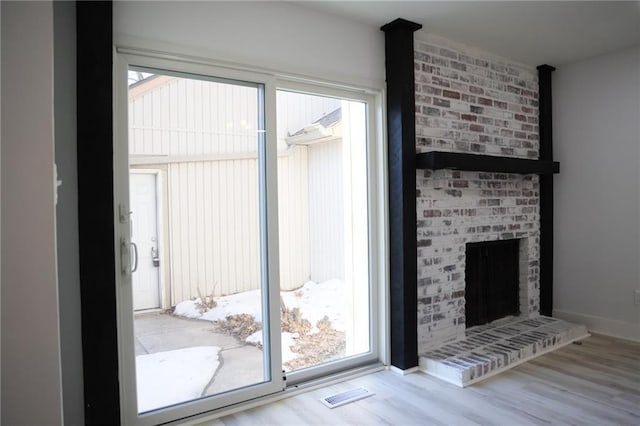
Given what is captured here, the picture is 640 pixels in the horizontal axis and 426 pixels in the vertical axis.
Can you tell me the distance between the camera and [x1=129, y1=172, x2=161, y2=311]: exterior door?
2.32 m

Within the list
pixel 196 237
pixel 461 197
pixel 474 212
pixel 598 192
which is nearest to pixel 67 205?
pixel 196 237

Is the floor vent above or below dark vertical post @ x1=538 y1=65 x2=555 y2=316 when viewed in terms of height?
below

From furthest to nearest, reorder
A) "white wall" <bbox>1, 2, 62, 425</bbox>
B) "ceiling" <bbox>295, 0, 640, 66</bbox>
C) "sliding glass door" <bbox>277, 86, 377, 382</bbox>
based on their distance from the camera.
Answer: "sliding glass door" <bbox>277, 86, 377, 382</bbox> < "ceiling" <bbox>295, 0, 640, 66</bbox> < "white wall" <bbox>1, 2, 62, 425</bbox>

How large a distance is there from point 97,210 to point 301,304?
4.73 ft

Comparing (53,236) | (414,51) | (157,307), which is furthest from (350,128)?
(53,236)

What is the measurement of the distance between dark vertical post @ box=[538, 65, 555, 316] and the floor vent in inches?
91.9

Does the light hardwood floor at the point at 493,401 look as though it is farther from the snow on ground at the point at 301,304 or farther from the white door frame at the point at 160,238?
the white door frame at the point at 160,238

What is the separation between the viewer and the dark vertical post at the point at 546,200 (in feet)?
13.5

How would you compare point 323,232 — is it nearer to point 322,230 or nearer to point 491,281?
point 322,230

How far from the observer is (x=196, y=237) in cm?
256

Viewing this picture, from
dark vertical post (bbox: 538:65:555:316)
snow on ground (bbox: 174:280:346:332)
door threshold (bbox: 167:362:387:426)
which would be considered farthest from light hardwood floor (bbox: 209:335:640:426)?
dark vertical post (bbox: 538:65:555:316)

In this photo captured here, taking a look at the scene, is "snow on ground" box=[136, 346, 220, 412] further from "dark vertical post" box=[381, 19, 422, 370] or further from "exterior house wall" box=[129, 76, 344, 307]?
"dark vertical post" box=[381, 19, 422, 370]

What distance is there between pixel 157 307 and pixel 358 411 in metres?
1.28

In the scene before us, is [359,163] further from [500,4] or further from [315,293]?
[500,4]
